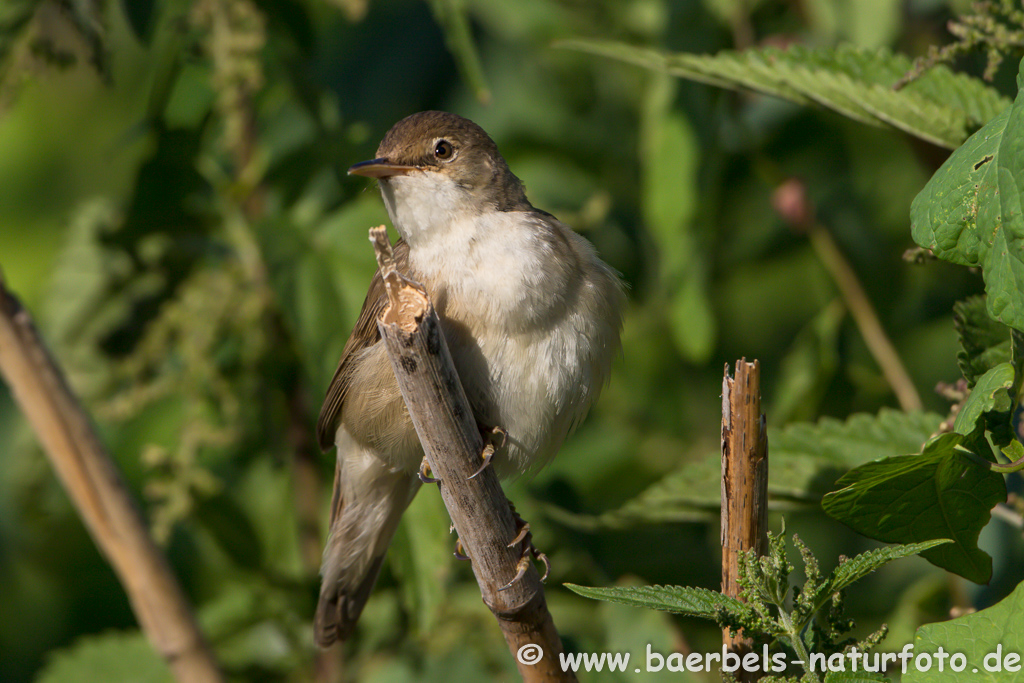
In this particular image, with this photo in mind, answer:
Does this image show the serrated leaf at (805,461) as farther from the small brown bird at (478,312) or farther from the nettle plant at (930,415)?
the small brown bird at (478,312)

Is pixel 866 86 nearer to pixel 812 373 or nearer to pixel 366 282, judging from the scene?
pixel 812 373

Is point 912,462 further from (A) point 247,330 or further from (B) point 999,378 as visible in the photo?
(A) point 247,330

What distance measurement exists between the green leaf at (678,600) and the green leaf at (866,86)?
1005 millimetres

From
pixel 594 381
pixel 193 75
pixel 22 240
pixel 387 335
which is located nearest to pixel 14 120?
pixel 22 240

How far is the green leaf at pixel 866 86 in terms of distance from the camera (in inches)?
75.0

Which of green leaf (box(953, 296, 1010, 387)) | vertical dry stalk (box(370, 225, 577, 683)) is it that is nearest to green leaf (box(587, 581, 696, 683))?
vertical dry stalk (box(370, 225, 577, 683))

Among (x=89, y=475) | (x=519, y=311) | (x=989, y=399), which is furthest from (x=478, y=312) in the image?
(x=989, y=399)

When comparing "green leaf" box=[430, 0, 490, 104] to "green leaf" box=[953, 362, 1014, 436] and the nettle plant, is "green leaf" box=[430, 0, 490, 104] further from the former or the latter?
"green leaf" box=[953, 362, 1014, 436]

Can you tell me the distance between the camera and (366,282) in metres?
2.88

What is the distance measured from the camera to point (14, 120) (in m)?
4.59

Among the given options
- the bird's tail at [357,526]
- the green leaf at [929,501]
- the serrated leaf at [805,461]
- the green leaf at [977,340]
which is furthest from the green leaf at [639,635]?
the green leaf at [977,340]

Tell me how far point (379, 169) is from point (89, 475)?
105 cm

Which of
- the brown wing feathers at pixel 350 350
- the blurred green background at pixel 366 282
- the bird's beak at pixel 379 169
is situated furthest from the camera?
the blurred green background at pixel 366 282

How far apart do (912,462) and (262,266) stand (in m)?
2.30
